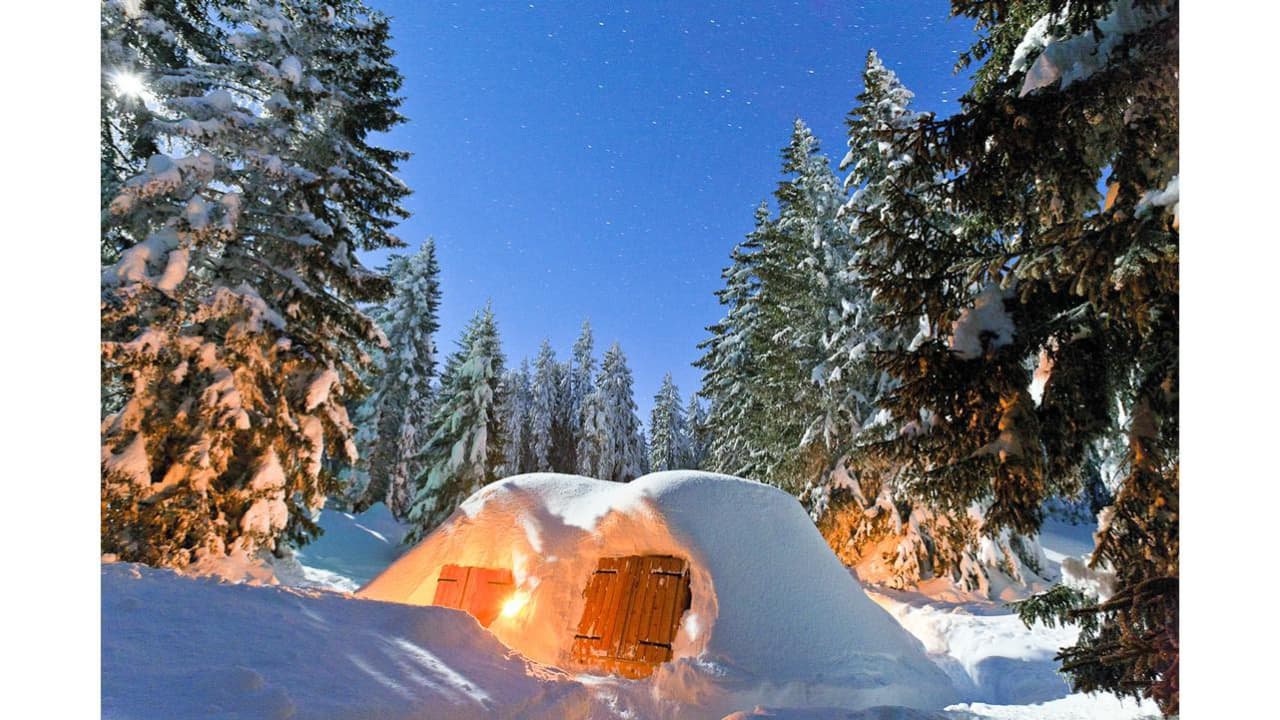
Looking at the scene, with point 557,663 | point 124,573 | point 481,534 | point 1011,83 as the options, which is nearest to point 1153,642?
point 1011,83

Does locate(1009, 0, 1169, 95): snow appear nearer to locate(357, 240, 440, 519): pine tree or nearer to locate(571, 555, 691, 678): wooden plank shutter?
locate(571, 555, 691, 678): wooden plank shutter

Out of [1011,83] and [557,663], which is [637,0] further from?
[557,663]

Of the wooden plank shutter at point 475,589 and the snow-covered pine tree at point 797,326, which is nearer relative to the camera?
the wooden plank shutter at point 475,589

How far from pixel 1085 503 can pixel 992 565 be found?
992cm

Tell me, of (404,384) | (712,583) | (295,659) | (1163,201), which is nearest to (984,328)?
(1163,201)

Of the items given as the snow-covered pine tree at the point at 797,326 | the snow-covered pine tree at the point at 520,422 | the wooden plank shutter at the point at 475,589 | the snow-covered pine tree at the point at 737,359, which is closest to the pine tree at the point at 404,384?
the snow-covered pine tree at the point at 520,422

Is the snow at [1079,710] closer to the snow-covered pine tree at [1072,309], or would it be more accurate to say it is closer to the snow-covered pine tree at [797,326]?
the snow-covered pine tree at [1072,309]

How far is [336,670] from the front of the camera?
408cm

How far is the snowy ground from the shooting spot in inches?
132

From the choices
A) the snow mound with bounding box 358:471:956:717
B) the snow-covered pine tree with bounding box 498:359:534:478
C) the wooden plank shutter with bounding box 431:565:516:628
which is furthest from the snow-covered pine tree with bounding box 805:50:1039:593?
the snow-covered pine tree with bounding box 498:359:534:478

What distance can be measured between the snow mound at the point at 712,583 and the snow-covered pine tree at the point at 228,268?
2619mm

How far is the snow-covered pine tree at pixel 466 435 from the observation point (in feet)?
66.2

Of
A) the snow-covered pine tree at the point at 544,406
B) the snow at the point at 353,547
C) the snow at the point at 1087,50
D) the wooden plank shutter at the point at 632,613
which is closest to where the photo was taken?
the snow at the point at 1087,50
